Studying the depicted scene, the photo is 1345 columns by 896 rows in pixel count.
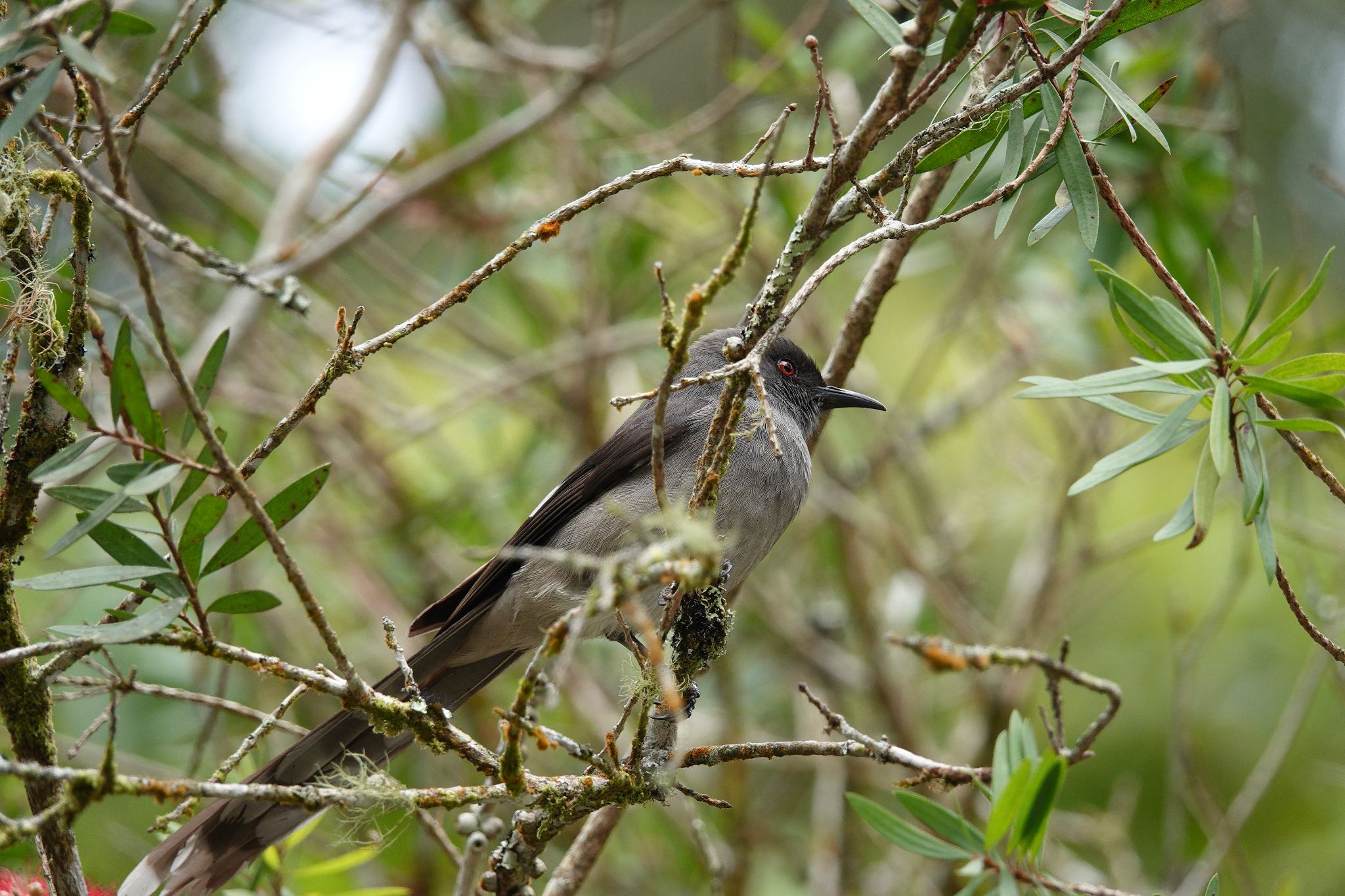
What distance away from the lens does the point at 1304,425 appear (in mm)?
2396

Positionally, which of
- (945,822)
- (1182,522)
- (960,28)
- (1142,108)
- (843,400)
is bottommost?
(945,822)

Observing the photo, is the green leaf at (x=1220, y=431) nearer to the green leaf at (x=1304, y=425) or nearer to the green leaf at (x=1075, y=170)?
the green leaf at (x=1304, y=425)

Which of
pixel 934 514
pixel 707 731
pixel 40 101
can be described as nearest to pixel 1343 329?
pixel 934 514

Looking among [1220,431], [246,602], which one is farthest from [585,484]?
[1220,431]

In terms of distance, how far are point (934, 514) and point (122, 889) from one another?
16.8 feet

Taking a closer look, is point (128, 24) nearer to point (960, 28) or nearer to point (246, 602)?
point (246, 602)

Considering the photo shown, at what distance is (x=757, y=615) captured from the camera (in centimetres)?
710

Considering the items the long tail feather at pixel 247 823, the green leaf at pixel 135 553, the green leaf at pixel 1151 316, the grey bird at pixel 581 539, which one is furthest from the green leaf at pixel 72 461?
the green leaf at pixel 1151 316

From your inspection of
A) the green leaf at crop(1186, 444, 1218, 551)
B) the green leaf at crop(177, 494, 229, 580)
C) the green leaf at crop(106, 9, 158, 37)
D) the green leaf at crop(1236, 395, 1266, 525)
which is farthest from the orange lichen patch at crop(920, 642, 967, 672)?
the green leaf at crop(106, 9, 158, 37)

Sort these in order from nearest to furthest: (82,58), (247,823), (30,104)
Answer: (82,58) → (30,104) → (247,823)

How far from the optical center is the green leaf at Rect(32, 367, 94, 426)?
7.61 feet

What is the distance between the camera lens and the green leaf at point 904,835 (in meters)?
2.28

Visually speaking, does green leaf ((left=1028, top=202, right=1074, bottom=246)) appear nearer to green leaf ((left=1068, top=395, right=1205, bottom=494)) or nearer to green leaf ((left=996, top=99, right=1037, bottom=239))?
green leaf ((left=996, top=99, right=1037, bottom=239))

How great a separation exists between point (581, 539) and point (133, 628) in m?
2.52
